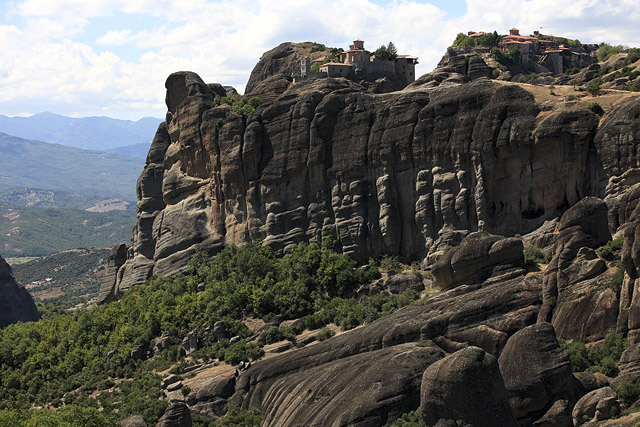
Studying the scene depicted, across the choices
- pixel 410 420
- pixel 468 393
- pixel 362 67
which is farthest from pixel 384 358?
pixel 362 67

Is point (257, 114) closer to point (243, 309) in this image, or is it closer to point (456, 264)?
point (243, 309)

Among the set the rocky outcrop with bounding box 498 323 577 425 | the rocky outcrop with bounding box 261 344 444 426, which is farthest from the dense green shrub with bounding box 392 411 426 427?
the rocky outcrop with bounding box 498 323 577 425

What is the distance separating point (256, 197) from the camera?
3157 inches

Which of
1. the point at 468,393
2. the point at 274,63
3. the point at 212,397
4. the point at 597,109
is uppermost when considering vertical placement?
the point at 274,63

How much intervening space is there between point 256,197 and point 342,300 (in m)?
13.3

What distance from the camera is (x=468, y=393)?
140ft

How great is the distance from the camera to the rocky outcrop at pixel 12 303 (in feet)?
409

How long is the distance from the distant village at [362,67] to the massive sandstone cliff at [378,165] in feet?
25.2

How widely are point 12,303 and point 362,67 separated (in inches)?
2266

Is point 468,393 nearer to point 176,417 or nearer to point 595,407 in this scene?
point 595,407

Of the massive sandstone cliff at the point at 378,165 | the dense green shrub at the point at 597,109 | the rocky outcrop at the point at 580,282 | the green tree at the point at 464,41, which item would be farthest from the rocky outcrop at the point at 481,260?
the green tree at the point at 464,41

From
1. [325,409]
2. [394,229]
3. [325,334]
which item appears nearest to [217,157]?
[394,229]

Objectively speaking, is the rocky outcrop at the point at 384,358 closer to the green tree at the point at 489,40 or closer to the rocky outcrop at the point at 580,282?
the rocky outcrop at the point at 580,282

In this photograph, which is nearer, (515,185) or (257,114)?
(515,185)
